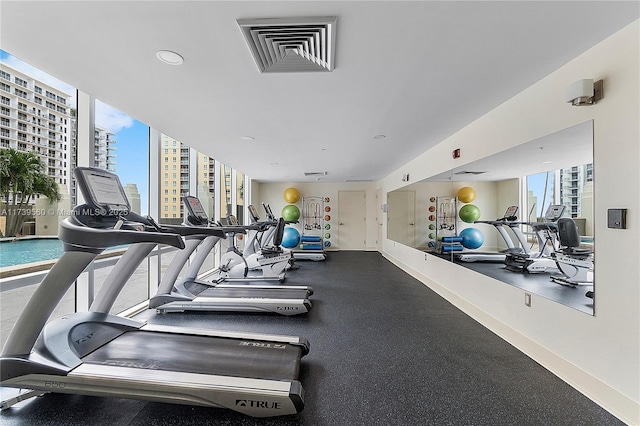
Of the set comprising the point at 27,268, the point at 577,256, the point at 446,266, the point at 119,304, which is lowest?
the point at 119,304

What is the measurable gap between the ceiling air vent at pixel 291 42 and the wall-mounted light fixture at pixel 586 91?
172 cm

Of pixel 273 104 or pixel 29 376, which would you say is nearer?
pixel 29 376

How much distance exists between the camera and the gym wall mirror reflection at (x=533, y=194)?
6.35 ft

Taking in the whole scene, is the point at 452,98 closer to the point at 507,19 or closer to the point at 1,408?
the point at 507,19

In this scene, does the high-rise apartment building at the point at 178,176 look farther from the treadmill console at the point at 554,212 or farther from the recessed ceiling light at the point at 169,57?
the treadmill console at the point at 554,212

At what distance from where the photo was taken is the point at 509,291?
8.68 feet

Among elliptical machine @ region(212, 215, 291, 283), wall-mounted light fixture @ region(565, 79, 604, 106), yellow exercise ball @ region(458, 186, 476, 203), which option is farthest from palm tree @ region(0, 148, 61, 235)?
yellow exercise ball @ region(458, 186, 476, 203)

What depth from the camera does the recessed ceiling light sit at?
185 centimetres

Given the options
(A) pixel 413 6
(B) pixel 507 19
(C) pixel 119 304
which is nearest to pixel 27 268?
(C) pixel 119 304

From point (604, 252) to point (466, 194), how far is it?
6.07 ft

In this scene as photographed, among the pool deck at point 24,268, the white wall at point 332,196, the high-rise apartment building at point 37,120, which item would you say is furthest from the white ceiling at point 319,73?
the white wall at point 332,196

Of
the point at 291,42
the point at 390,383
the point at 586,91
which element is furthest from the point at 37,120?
the point at 586,91

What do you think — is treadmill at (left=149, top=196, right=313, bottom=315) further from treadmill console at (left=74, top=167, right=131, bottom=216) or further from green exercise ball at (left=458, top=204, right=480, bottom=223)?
green exercise ball at (left=458, top=204, right=480, bottom=223)

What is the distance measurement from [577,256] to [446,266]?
2.01 metres
